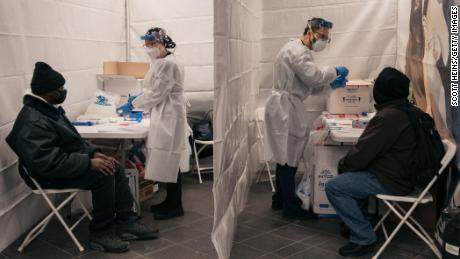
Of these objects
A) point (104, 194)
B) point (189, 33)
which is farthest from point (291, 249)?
point (189, 33)

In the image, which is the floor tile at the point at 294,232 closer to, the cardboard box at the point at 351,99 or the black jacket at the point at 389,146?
the black jacket at the point at 389,146

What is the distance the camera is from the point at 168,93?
366cm

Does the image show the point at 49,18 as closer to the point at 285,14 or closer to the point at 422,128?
the point at 285,14

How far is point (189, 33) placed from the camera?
504cm

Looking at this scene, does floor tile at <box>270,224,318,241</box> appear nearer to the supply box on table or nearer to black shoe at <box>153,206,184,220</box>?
black shoe at <box>153,206,184,220</box>

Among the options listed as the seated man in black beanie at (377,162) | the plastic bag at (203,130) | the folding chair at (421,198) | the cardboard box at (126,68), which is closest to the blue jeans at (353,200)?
the seated man in black beanie at (377,162)

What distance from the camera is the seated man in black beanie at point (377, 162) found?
2820 mm

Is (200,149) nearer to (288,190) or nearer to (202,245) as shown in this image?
(288,190)

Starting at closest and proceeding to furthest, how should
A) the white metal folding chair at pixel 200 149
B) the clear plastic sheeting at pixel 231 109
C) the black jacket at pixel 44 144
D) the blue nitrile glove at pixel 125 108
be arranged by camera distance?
the clear plastic sheeting at pixel 231 109, the black jacket at pixel 44 144, the blue nitrile glove at pixel 125 108, the white metal folding chair at pixel 200 149

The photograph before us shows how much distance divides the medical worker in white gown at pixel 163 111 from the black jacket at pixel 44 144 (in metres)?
0.66

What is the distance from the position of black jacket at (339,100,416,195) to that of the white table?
5.24 feet

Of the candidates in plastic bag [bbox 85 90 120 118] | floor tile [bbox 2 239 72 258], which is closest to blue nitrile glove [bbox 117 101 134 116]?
plastic bag [bbox 85 90 120 118]

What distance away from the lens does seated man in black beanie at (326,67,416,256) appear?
2820 millimetres

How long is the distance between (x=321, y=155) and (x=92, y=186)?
5.71 ft
